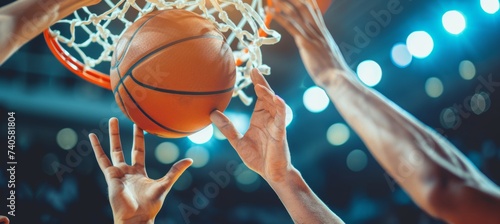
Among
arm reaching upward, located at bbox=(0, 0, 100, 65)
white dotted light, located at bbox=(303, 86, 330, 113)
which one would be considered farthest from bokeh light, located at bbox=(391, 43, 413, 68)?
arm reaching upward, located at bbox=(0, 0, 100, 65)

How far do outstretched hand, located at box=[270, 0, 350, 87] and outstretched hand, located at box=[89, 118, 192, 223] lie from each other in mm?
674

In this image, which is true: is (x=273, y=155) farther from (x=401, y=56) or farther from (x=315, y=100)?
(x=315, y=100)

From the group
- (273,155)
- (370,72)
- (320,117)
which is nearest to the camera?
(273,155)

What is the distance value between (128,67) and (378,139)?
949mm

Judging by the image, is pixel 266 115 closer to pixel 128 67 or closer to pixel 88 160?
pixel 128 67

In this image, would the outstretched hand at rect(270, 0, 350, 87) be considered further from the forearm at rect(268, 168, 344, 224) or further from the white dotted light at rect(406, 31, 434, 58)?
the white dotted light at rect(406, 31, 434, 58)

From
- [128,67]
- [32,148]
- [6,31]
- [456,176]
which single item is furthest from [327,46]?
[32,148]

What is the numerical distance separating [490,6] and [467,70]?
46 cm

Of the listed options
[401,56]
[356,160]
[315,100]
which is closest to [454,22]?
[401,56]

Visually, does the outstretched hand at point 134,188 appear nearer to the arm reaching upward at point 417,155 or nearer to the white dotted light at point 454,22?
the arm reaching upward at point 417,155

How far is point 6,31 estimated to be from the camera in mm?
1411

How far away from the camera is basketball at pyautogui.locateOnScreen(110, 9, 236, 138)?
1.65 metres

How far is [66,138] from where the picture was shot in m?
3.96

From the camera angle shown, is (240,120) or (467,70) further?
(240,120)
